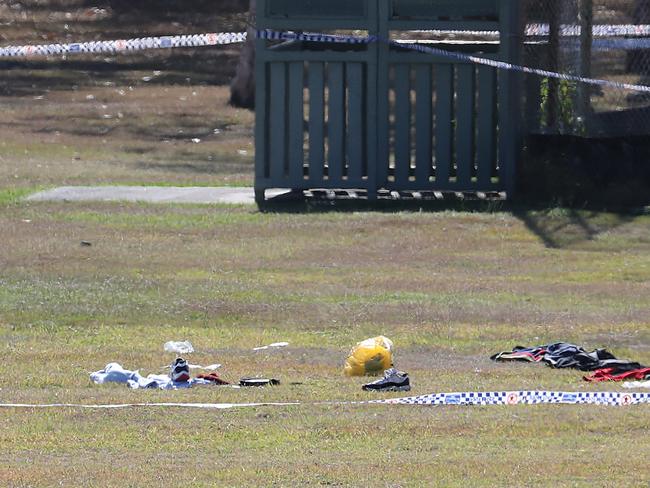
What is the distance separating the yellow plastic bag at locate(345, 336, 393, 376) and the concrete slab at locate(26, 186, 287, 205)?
7570 mm

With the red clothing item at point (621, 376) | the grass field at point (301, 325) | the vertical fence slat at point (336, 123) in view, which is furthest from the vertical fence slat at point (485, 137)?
the red clothing item at point (621, 376)

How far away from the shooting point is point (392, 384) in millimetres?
8047

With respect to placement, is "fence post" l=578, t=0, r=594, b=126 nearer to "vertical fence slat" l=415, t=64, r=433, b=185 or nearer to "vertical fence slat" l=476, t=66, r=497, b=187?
"vertical fence slat" l=476, t=66, r=497, b=187

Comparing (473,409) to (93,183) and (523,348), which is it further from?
(93,183)

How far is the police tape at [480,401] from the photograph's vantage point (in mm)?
7602

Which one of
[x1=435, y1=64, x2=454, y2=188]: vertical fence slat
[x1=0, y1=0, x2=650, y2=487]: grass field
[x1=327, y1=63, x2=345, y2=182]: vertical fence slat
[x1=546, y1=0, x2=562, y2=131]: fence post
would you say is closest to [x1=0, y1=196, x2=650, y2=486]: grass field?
[x1=0, y1=0, x2=650, y2=487]: grass field

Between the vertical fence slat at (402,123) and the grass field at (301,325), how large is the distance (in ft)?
2.69

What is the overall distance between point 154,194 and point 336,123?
220cm

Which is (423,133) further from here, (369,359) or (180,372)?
(180,372)

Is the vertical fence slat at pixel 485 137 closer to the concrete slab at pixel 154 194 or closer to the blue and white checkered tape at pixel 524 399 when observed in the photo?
the concrete slab at pixel 154 194

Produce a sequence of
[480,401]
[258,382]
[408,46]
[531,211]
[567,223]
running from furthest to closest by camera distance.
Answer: [408,46], [531,211], [567,223], [258,382], [480,401]

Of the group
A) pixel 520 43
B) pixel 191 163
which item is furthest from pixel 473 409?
pixel 191 163

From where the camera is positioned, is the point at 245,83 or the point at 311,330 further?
the point at 245,83

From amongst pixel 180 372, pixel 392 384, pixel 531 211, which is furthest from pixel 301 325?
pixel 531 211
